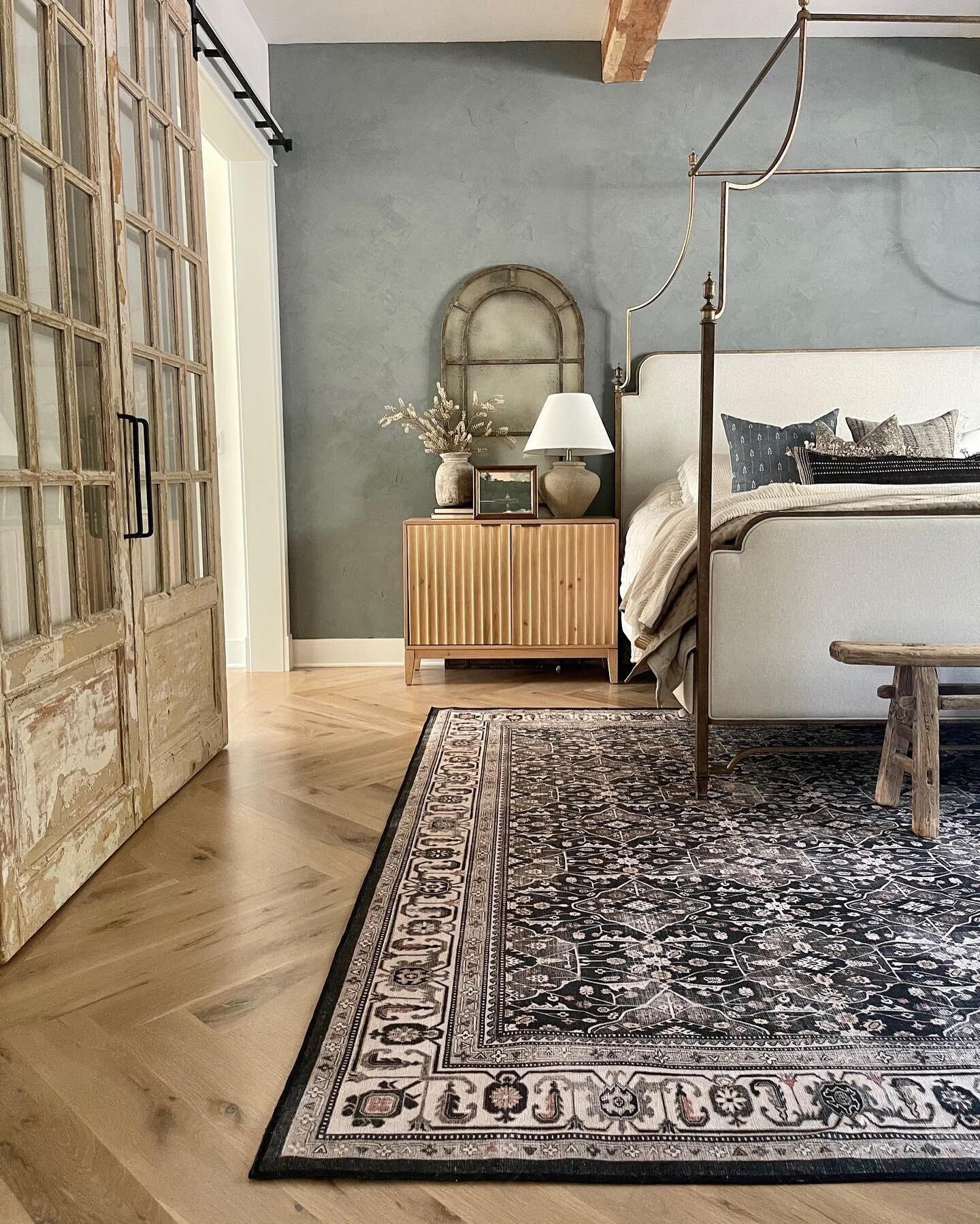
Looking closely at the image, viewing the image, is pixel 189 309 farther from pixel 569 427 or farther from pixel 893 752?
pixel 893 752

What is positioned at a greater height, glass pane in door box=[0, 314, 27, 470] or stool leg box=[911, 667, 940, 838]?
glass pane in door box=[0, 314, 27, 470]

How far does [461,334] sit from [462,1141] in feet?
12.3

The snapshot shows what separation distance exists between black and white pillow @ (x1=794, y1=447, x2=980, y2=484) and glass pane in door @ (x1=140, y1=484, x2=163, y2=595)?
6.65ft

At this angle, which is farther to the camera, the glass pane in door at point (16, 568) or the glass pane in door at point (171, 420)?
the glass pane in door at point (171, 420)

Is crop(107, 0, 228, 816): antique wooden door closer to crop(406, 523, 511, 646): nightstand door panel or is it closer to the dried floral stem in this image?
crop(406, 523, 511, 646): nightstand door panel

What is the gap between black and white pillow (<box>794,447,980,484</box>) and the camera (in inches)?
115

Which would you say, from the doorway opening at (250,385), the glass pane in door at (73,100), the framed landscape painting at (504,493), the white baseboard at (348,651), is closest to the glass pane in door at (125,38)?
the glass pane in door at (73,100)

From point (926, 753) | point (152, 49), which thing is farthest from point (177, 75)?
point (926, 753)

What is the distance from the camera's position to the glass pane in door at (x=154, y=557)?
2.51 metres

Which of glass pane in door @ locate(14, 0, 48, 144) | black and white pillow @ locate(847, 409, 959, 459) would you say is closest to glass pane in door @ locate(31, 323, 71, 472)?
glass pane in door @ locate(14, 0, 48, 144)

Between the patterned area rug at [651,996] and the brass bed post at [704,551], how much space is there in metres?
0.17

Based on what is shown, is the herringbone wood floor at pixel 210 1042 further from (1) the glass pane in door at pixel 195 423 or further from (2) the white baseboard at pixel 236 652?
(2) the white baseboard at pixel 236 652

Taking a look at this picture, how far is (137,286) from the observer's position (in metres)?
2.49

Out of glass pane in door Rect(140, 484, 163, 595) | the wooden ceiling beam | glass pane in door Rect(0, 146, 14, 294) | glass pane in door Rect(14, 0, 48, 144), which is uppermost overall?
the wooden ceiling beam
